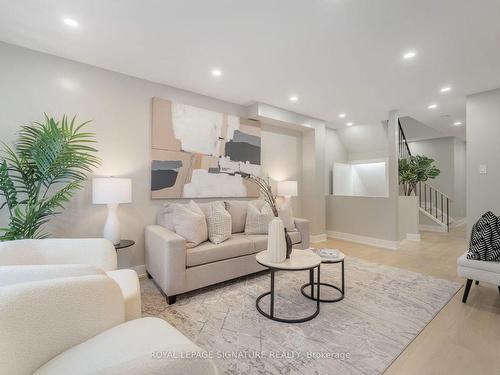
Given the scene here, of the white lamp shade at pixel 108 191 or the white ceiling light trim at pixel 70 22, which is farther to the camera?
the white lamp shade at pixel 108 191

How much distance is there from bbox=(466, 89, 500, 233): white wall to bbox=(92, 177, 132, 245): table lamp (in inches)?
182

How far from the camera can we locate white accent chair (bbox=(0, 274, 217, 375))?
785 millimetres

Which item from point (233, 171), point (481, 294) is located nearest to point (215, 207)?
point (233, 171)

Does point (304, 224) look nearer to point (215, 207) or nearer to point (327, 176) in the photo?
point (215, 207)

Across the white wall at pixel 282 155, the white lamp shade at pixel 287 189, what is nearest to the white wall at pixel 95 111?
the white wall at pixel 282 155

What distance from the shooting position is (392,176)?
4.34 m

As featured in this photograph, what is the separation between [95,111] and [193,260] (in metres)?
2.02

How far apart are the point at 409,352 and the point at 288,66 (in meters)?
2.80

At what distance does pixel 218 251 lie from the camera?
2605mm

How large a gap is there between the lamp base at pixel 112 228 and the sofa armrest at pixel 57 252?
76 cm

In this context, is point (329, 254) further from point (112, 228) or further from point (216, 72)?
point (216, 72)

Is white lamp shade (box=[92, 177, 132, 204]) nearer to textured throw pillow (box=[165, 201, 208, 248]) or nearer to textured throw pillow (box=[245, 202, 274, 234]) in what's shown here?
textured throw pillow (box=[165, 201, 208, 248])

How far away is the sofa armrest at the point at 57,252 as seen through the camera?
1504 mm

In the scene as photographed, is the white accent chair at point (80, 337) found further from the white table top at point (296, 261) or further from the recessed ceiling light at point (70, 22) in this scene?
the recessed ceiling light at point (70, 22)
